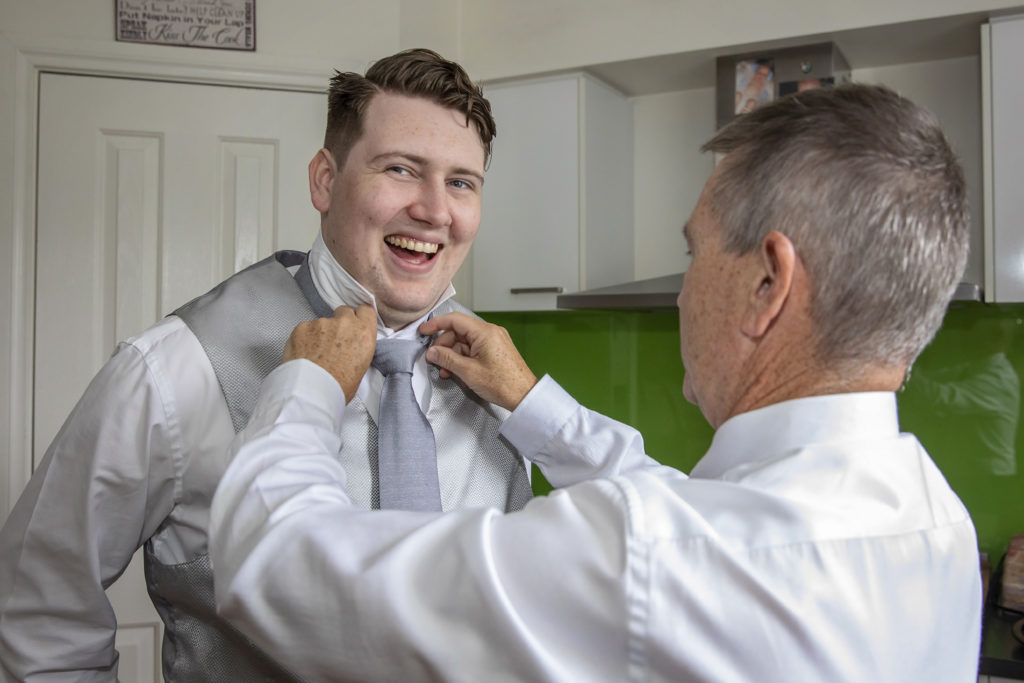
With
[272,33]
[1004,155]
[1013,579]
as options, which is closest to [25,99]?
[272,33]

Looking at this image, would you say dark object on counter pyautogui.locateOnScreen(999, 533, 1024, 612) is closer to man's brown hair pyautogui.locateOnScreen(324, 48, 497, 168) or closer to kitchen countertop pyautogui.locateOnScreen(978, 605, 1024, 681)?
kitchen countertop pyautogui.locateOnScreen(978, 605, 1024, 681)

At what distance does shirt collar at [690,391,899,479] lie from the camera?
0.80 m

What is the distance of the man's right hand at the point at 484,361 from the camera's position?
1.26 metres

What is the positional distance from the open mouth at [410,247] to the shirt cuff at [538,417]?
0.84 ft

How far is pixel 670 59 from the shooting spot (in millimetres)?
2453

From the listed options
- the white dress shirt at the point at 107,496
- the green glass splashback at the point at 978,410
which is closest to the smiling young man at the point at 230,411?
the white dress shirt at the point at 107,496

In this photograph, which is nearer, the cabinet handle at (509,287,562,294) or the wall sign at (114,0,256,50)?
the wall sign at (114,0,256,50)

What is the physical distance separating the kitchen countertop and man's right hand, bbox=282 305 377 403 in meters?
1.52

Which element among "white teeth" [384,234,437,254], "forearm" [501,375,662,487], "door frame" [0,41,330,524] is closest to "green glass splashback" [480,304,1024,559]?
"forearm" [501,375,662,487]

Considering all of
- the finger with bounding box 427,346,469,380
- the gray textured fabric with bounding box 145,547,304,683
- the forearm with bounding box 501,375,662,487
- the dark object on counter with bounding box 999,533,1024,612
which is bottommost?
the dark object on counter with bounding box 999,533,1024,612

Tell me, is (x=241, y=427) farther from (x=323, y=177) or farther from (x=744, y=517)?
(x=744, y=517)

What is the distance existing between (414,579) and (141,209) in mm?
2026

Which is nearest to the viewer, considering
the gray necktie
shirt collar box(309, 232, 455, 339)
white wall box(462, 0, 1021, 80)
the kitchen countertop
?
the gray necktie

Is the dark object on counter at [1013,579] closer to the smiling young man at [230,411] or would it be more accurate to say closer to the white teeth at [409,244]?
the smiling young man at [230,411]
